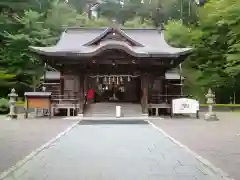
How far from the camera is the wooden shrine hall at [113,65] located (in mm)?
25000

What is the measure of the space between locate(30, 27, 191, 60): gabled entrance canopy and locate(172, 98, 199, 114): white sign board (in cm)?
308

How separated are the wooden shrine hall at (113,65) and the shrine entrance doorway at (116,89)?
4.5 inches

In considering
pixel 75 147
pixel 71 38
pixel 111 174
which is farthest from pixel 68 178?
pixel 71 38

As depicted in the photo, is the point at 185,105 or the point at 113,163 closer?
the point at 113,163

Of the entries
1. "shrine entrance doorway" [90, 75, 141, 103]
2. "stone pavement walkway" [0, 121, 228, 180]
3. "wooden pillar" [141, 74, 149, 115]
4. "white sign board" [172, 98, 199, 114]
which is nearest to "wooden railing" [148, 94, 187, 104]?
"wooden pillar" [141, 74, 149, 115]

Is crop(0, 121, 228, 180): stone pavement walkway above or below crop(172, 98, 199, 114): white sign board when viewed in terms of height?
below

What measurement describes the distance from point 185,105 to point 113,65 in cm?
587

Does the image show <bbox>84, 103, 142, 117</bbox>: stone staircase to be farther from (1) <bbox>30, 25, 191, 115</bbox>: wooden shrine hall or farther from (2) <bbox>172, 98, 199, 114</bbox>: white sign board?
(2) <bbox>172, 98, 199, 114</bbox>: white sign board

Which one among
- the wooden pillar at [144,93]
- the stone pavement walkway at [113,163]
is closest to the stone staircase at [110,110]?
the wooden pillar at [144,93]

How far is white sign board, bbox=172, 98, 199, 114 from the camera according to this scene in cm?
2375

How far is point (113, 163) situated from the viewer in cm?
793

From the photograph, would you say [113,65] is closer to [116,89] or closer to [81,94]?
[81,94]

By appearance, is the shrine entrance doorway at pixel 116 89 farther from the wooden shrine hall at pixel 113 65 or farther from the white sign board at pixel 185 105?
the white sign board at pixel 185 105

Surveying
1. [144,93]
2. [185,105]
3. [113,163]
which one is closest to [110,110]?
[144,93]
